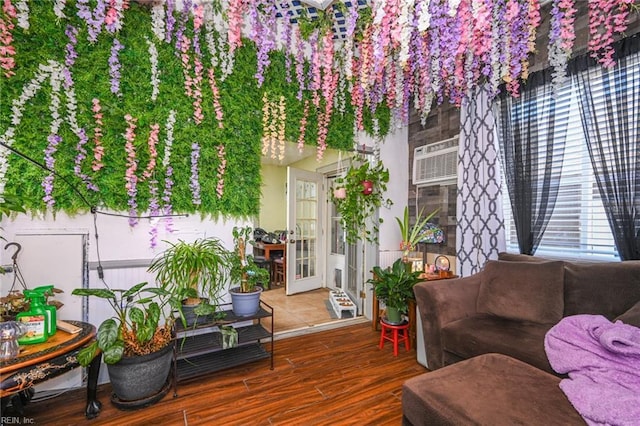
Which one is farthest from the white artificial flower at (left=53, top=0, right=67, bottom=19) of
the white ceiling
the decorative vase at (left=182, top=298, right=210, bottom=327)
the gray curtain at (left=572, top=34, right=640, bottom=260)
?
the gray curtain at (left=572, top=34, right=640, bottom=260)

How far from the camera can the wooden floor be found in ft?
5.41

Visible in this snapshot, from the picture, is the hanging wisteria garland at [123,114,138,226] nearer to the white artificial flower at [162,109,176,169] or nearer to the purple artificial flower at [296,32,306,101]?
the white artificial flower at [162,109,176,169]

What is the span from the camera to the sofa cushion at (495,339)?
5.12ft

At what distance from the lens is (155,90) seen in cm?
219

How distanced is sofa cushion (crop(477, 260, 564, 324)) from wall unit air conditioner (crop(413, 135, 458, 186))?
1.17m

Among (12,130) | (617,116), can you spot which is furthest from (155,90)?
(617,116)

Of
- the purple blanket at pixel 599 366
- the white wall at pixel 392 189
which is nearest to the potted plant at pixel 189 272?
the white wall at pixel 392 189

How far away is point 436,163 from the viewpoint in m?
3.15

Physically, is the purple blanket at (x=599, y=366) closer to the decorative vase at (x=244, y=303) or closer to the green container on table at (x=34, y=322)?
the decorative vase at (x=244, y=303)

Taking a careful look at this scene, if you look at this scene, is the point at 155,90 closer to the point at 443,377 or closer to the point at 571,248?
the point at 443,377

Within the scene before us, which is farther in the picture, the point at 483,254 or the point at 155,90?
the point at 483,254

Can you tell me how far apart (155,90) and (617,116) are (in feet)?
10.7
